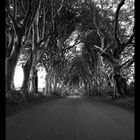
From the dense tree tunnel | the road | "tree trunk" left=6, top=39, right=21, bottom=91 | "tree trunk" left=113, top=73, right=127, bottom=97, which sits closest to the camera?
the road

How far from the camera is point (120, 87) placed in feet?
63.5

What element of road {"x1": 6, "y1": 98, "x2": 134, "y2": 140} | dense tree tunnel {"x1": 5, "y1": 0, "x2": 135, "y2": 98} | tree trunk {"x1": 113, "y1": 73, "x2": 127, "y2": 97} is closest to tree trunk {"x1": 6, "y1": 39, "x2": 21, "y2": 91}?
dense tree tunnel {"x1": 5, "y1": 0, "x2": 135, "y2": 98}

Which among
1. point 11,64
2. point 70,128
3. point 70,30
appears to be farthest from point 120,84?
point 70,128

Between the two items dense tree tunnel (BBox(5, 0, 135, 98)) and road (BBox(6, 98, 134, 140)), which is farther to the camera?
dense tree tunnel (BBox(5, 0, 135, 98))

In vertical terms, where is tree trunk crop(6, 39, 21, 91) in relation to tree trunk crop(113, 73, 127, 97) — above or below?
above

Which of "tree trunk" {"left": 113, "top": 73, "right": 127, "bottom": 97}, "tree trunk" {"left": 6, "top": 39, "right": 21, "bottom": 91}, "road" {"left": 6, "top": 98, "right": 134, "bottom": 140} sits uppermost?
"tree trunk" {"left": 6, "top": 39, "right": 21, "bottom": 91}

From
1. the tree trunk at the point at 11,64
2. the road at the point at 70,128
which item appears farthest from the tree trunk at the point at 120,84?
the road at the point at 70,128

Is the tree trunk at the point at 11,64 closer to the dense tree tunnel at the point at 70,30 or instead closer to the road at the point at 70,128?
the dense tree tunnel at the point at 70,30

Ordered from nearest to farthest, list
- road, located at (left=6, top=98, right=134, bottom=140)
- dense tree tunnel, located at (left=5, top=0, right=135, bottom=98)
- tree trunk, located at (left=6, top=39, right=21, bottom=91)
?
road, located at (left=6, top=98, right=134, bottom=140) < tree trunk, located at (left=6, top=39, right=21, bottom=91) < dense tree tunnel, located at (left=5, top=0, right=135, bottom=98)

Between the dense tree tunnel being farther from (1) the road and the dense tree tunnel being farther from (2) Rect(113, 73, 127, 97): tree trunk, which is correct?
(1) the road

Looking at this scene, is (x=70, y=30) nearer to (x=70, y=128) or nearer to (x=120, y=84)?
(x=120, y=84)

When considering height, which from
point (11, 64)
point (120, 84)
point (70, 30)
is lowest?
point (120, 84)

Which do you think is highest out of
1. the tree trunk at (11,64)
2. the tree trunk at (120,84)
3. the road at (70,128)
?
the tree trunk at (11,64)
